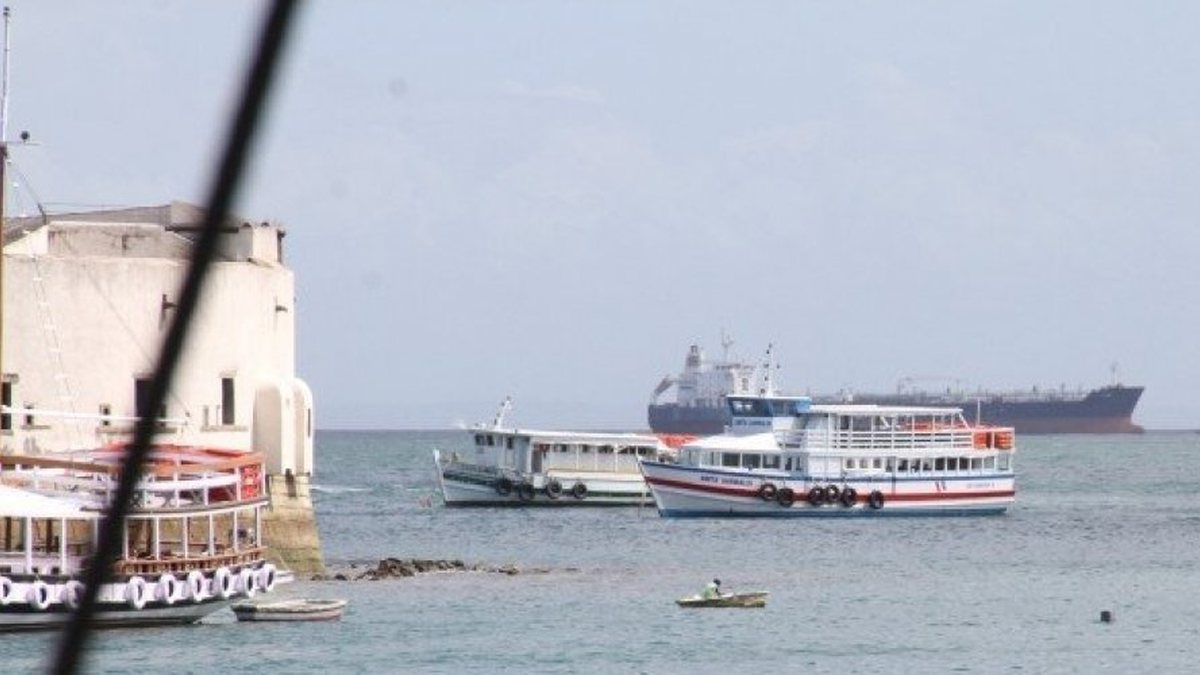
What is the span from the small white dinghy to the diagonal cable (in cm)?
4050

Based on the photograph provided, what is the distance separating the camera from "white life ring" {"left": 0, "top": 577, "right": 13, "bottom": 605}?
119 feet

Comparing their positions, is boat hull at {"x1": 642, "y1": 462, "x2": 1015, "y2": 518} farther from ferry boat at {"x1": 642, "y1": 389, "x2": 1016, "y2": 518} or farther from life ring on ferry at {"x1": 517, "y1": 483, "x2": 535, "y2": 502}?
life ring on ferry at {"x1": 517, "y1": 483, "x2": 535, "y2": 502}

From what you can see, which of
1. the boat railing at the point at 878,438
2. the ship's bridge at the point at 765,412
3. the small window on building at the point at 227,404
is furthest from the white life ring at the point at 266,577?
the ship's bridge at the point at 765,412

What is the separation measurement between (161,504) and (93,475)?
44.5 inches

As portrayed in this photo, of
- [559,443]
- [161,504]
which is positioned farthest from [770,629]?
[559,443]

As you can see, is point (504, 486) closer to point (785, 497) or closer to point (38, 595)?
point (785, 497)

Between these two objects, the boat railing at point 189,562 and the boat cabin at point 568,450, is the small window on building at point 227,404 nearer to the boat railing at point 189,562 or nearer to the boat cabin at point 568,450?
the boat railing at point 189,562

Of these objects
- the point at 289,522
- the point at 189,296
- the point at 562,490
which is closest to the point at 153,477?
the point at 289,522

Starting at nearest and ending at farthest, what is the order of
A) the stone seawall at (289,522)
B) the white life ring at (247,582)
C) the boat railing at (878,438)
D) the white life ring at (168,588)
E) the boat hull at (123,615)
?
1. the boat hull at (123,615)
2. the white life ring at (168,588)
3. the white life ring at (247,582)
4. the stone seawall at (289,522)
5. the boat railing at (878,438)

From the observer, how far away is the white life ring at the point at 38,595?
36.2 m

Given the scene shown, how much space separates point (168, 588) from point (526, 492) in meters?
60.4

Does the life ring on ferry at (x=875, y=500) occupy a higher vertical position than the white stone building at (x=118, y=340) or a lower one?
lower

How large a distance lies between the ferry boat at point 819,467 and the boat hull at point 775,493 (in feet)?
0.11

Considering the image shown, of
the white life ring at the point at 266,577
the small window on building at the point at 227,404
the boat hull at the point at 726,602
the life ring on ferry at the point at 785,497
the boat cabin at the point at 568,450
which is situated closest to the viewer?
the white life ring at the point at 266,577
